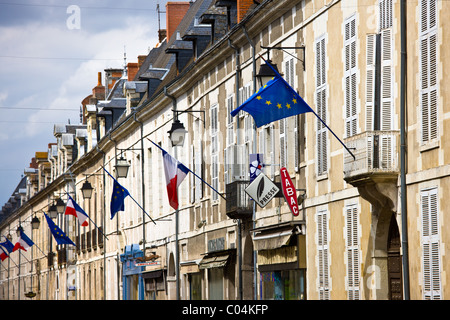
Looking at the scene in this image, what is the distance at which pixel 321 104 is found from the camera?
2147 centimetres

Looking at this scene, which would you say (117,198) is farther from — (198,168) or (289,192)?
(289,192)

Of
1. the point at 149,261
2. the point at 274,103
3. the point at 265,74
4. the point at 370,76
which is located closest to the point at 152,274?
the point at 149,261

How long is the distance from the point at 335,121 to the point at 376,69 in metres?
2.44

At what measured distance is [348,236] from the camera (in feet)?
65.7

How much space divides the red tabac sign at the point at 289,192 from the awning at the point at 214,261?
6.36m

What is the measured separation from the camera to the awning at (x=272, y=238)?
23.1 m

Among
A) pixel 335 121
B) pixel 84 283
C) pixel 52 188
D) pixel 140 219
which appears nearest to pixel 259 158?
pixel 335 121

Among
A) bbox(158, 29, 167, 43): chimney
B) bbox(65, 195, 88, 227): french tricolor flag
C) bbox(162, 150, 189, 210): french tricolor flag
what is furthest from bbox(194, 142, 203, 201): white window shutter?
bbox(158, 29, 167, 43): chimney

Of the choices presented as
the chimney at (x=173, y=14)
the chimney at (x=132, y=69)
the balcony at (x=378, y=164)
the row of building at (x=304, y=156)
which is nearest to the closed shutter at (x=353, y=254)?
the row of building at (x=304, y=156)

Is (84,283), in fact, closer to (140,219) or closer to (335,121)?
(140,219)

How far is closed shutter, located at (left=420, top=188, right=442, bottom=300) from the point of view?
53.3ft

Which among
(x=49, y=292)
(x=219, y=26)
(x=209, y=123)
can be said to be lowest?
(x=49, y=292)

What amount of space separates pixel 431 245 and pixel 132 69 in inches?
1519
